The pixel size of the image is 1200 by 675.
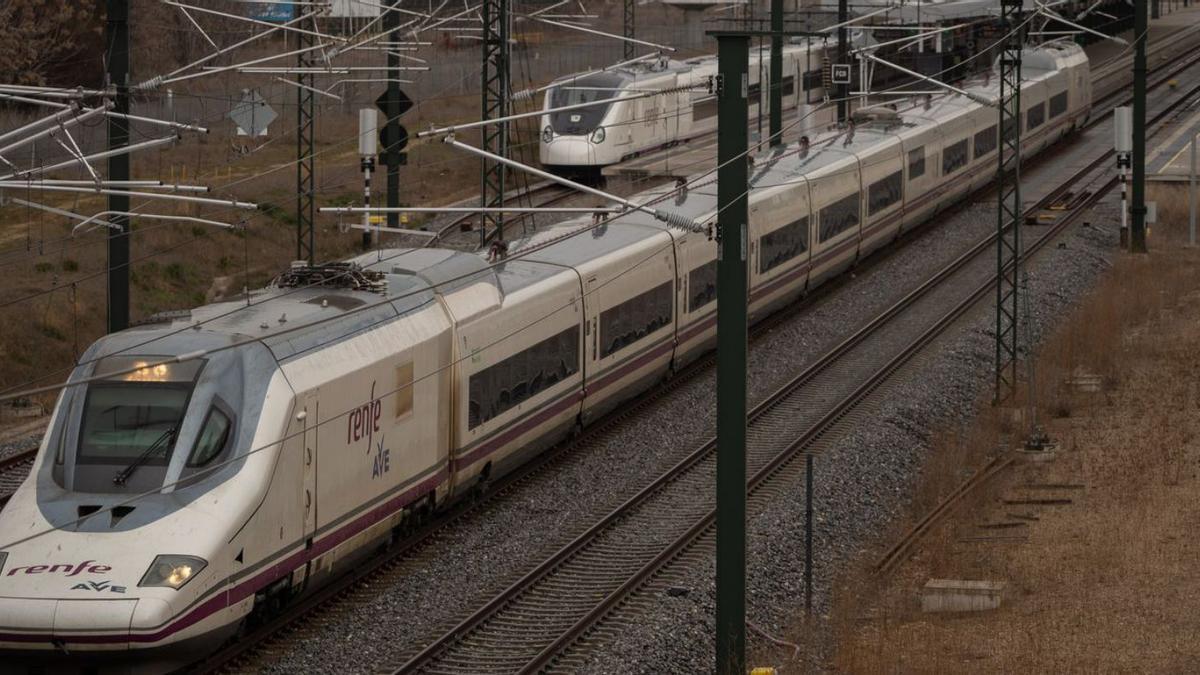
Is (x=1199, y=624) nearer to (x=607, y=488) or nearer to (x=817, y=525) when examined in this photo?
(x=817, y=525)

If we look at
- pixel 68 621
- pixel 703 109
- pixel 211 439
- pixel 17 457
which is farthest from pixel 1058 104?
pixel 68 621

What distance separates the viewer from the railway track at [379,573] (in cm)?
1648

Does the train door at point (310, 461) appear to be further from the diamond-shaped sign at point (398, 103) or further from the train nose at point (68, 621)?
the diamond-shaped sign at point (398, 103)

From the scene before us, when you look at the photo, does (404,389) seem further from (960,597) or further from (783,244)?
(783,244)

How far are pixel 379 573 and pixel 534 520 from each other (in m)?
2.74

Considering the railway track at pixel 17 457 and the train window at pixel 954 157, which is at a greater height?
the train window at pixel 954 157

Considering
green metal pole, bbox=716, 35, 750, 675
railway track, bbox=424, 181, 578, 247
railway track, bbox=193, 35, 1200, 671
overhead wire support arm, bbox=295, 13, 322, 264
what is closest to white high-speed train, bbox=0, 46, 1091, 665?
railway track, bbox=193, 35, 1200, 671

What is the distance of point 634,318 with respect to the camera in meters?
25.7

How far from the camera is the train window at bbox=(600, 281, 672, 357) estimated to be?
81.1 feet

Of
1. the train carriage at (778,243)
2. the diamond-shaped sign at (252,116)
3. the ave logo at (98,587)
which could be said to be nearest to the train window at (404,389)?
the ave logo at (98,587)

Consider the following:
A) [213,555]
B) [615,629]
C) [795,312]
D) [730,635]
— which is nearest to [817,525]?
[615,629]

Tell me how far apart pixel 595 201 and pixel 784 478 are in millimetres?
23852

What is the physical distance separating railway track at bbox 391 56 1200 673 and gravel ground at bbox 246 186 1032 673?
300 millimetres

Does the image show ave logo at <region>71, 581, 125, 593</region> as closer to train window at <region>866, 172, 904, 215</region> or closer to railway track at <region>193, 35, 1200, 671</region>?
railway track at <region>193, 35, 1200, 671</region>
